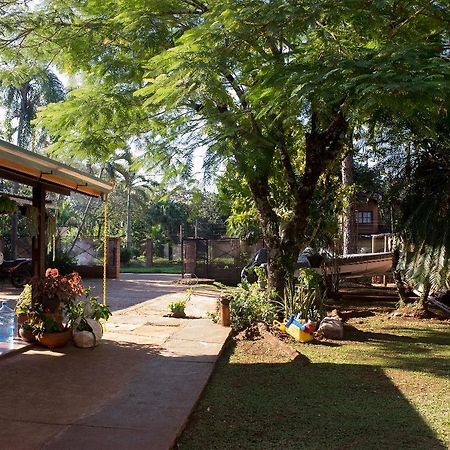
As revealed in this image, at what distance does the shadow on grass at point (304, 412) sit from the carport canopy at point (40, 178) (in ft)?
9.09

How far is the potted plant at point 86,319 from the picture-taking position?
6730 mm

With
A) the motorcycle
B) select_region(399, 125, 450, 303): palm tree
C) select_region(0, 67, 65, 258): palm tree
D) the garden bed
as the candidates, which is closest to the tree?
select_region(399, 125, 450, 303): palm tree

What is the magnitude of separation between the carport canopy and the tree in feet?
4.20

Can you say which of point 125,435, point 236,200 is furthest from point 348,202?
point 125,435

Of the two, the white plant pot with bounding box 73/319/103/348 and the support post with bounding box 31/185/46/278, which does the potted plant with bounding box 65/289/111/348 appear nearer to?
the white plant pot with bounding box 73/319/103/348

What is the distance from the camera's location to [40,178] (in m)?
6.34

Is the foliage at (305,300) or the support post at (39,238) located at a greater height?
the support post at (39,238)

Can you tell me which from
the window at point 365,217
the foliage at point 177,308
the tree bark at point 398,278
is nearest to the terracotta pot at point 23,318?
the foliage at point 177,308

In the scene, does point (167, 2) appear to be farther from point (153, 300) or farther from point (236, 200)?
point (153, 300)

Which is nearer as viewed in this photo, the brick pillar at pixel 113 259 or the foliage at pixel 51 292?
the foliage at pixel 51 292

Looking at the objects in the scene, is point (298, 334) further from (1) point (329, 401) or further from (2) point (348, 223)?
(2) point (348, 223)

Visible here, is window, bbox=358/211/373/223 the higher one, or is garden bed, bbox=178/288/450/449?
window, bbox=358/211/373/223

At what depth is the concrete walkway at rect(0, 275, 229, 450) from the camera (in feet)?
12.3

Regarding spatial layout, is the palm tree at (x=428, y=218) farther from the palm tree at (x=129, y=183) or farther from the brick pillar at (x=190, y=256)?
the palm tree at (x=129, y=183)
